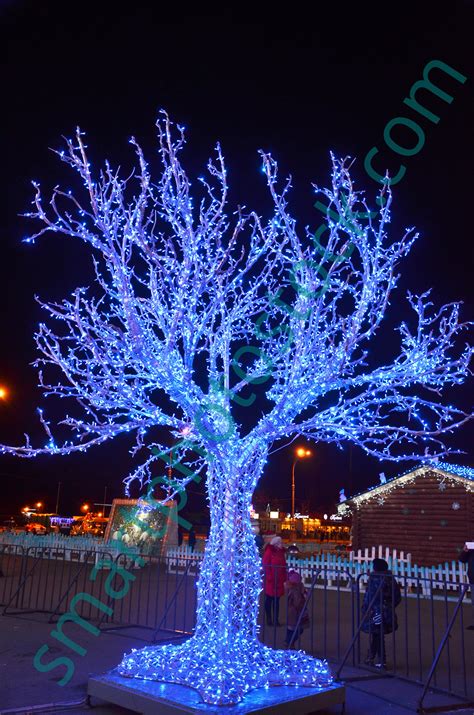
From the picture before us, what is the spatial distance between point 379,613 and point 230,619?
316cm

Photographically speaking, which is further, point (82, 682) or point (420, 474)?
point (420, 474)

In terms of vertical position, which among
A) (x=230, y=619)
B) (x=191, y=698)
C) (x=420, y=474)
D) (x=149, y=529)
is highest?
(x=420, y=474)

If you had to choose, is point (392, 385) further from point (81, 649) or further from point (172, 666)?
point (81, 649)

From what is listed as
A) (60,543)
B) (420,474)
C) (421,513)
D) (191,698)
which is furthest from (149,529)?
(191,698)

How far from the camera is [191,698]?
539 cm

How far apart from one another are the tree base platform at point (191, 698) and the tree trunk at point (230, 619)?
4.9 inches

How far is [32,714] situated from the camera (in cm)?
577

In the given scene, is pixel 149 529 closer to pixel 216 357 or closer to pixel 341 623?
pixel 341 623

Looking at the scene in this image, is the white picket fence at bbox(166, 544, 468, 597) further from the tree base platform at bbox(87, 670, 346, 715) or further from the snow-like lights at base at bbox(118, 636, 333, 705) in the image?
the tree base platform at bbox(87, 670, 346, 715)

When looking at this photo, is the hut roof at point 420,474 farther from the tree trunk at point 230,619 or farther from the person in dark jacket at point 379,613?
the tree trunk at point 230,619

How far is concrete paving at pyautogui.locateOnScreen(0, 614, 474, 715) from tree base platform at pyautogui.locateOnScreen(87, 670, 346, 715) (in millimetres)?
336

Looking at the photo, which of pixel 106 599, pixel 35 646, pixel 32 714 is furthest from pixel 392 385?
pixel 106 599

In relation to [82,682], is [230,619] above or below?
above

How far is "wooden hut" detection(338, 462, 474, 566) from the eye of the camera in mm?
18344
